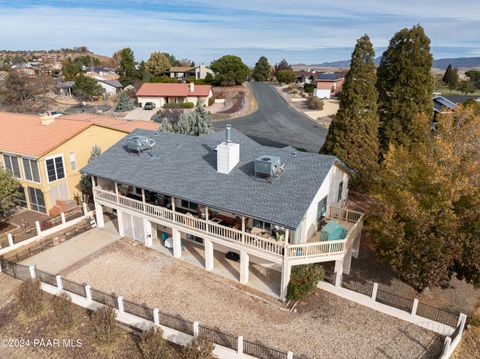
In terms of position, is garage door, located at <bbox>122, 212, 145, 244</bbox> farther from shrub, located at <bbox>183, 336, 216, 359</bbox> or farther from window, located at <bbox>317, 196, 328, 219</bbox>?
window, located at <bbox>317, 196, 328, 219</bbox>

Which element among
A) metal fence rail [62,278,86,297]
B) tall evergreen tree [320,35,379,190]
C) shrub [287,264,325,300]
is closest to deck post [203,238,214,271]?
shrub [287,264,325,300]

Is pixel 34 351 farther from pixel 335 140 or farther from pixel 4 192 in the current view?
pixel 335 140

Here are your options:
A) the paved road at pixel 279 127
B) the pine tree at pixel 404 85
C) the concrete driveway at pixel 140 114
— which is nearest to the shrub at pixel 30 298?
the pine tree at pixel 404 85

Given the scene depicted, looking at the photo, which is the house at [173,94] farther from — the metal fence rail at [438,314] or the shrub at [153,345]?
the metal fence rail at [438,314]

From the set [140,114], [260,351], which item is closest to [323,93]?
[140,114]

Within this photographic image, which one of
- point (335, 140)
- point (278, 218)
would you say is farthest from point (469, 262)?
point (335, 140)
